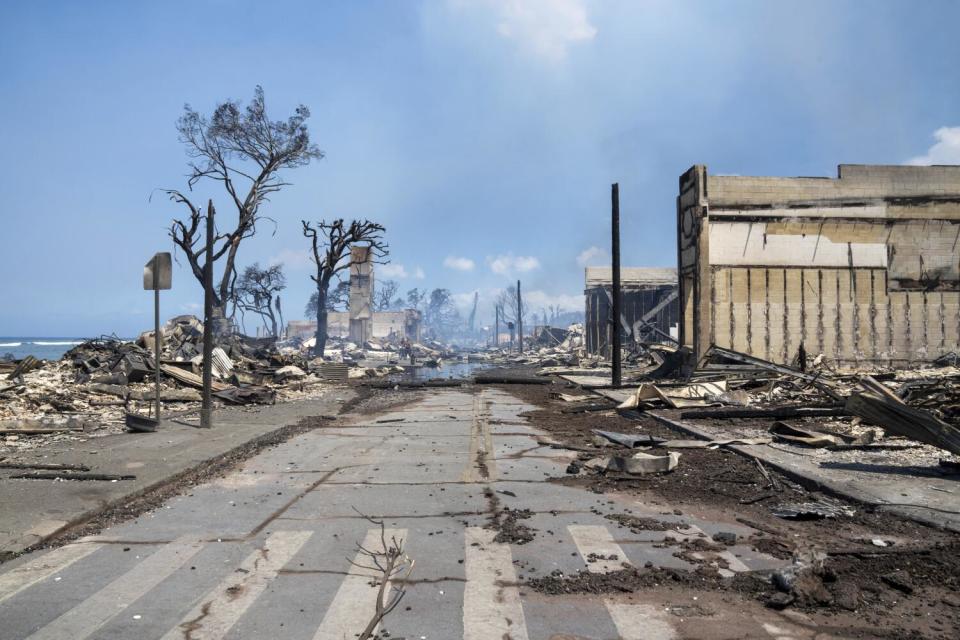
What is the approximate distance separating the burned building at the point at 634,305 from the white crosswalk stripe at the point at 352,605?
36.2m

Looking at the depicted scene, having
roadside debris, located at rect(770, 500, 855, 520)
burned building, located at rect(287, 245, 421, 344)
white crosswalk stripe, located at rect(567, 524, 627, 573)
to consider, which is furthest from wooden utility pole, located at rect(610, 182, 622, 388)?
burned building, located at rect(287, 245, 421, 344)

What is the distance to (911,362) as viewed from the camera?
24250mm

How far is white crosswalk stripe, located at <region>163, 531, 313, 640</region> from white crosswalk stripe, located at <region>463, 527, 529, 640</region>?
1.22 m

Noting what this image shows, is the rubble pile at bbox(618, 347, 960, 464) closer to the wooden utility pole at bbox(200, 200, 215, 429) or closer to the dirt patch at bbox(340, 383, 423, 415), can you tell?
the dirt patch at bbox(340, 383, 423, 415)

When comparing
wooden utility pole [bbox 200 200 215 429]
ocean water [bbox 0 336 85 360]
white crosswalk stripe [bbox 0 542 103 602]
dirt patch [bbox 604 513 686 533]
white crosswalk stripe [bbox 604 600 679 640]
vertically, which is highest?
wooden utility pole [bbox 200 200 215 429]

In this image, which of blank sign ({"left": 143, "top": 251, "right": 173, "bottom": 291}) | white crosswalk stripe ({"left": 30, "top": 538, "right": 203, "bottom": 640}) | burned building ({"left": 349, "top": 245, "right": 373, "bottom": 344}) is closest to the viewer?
white crosswalk stripe ({"left": 30, "top": 538, "right": 203, "bottom": 640})

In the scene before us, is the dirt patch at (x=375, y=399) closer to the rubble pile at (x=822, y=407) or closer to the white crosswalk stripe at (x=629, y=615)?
Result: the rubble pile at (x=822, y=407)

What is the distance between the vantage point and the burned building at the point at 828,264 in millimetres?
23719

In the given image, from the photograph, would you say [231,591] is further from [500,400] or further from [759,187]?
[759,187]

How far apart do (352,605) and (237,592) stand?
746mm

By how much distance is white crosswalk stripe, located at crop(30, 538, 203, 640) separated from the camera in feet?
10.8

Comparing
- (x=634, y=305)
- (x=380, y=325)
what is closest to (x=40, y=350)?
(x=380, y=325)

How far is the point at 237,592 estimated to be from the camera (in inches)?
150

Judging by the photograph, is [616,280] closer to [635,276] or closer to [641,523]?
[641,523]
